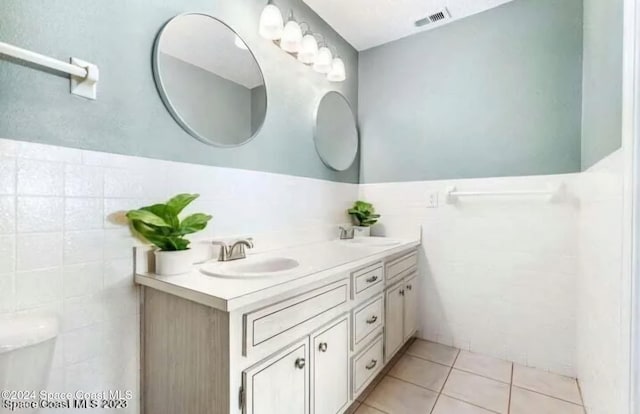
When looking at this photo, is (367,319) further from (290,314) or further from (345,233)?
(345,233)

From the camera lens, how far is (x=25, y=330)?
2.50ft

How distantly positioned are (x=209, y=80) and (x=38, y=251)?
959 millimetres

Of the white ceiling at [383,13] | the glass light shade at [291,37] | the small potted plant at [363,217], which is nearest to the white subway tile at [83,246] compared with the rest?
the glass light shade at [291,37]

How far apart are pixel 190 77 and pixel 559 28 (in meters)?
2.18

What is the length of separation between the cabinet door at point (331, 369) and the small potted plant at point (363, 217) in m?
1.02

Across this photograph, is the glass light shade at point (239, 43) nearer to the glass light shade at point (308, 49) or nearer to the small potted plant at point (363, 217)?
the glass light shade at point (308, 49)

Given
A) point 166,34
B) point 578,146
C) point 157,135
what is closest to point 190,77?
point 166,34

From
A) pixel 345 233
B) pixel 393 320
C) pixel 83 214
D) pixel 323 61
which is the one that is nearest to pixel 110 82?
pixel 83 214

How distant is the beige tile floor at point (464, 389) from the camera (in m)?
1.44

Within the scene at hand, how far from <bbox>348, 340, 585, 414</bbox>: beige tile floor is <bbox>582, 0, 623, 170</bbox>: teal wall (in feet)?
4.13

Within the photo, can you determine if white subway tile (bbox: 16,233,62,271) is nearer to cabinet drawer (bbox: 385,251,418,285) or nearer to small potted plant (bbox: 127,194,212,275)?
small potted plant (bbox: 127,194,212,275)

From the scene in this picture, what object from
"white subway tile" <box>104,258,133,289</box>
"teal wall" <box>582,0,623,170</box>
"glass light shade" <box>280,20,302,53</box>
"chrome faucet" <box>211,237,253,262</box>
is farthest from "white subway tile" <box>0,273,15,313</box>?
"teal wall" <box>582,0,623,170</box>

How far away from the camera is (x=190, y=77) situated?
1.28 meters

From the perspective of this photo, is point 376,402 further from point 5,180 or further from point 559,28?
point 559,28
